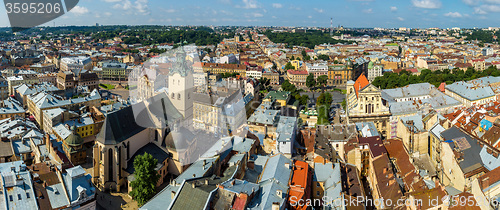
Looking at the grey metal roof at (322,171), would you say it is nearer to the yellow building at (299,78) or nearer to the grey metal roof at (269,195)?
the grey metal roof at (269,195)

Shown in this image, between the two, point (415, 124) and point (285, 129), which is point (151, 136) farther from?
point (415, 124)

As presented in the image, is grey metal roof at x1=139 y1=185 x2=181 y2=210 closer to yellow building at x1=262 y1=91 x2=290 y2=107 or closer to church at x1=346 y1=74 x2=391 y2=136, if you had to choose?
church at x1=346 y1=74 x2=391 y2=136

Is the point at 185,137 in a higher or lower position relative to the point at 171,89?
lower

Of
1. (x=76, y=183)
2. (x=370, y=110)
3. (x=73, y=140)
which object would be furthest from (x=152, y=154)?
(x=370, y=110)

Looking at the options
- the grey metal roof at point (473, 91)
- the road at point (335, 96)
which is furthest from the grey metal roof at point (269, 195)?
the road at point (335, 96)

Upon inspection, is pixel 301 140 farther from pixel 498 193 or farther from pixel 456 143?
pixel 498 193

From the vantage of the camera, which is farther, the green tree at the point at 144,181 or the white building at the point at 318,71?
the white building at the point at 318,71

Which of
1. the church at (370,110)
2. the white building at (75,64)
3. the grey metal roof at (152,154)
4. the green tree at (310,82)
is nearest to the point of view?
the grey metal roof at (152,154)

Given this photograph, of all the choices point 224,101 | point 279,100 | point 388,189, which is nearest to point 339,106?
point 279,100

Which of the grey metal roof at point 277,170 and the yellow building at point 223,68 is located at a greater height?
the yellow building at point 223,68
